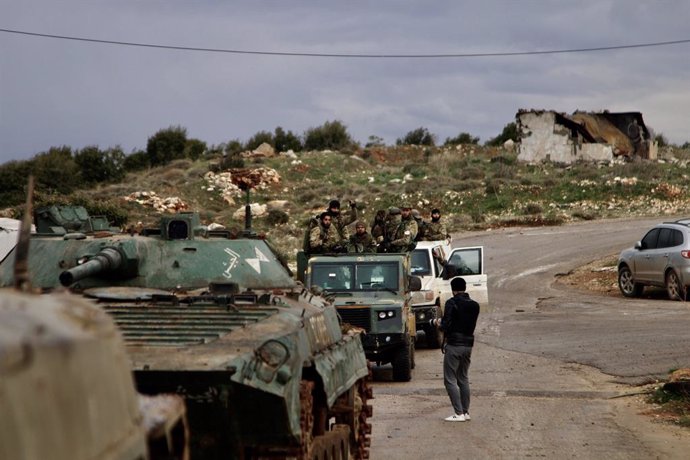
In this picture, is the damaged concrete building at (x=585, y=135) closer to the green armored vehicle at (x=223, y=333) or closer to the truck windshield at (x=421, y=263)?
the truck windshield at (x=421, y=263)

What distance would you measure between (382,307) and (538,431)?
221 inches

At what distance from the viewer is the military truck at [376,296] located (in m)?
17.8

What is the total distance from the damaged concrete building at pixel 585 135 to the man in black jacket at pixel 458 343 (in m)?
45.4

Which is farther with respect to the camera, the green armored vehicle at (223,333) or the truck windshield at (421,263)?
the truck windshield at (421,263)

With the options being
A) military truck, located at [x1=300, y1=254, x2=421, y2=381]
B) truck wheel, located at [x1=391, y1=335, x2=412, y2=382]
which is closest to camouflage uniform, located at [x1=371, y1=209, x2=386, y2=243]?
military truck, located at [x1=300, y1=254, x2=421, y2=381]

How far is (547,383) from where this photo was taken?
55.8ft

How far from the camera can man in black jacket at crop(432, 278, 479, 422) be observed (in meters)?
14.0

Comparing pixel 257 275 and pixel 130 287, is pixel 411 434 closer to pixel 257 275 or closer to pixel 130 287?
pixel 257 275

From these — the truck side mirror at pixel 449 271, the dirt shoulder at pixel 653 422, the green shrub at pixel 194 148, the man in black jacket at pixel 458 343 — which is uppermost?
the green shrub at pixel 194 148

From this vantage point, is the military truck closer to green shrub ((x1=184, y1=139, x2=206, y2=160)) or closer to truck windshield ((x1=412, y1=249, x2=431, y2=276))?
truck windshield ((x1=412, y1=249, x2=431, y2=276))

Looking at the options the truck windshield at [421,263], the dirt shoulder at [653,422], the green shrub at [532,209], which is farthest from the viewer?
the green shrub at [532,209]

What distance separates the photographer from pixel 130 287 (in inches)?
405

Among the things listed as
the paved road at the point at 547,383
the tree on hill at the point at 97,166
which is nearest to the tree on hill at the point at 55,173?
the tree on hill at the point at 97,166

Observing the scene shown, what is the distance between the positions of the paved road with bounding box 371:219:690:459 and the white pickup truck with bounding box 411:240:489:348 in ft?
2.18
